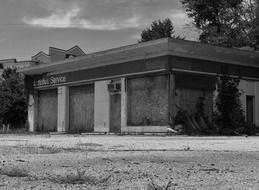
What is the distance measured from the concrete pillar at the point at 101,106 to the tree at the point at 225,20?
1373 cm

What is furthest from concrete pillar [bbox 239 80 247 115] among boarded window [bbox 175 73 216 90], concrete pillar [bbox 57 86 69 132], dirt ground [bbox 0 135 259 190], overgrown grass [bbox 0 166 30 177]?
overgrown grass [bbox 0 166 30 177]

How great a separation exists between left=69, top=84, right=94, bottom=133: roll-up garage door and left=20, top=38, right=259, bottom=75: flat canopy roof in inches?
62.9

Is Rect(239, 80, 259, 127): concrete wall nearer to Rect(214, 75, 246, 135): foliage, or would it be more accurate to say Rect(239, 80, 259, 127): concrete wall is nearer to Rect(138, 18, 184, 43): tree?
Rect(214, 75, 246, 135): foliage

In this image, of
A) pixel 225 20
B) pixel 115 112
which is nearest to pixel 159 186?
pixel 115 112

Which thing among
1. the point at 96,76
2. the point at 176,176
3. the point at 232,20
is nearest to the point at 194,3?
the point at 232,20

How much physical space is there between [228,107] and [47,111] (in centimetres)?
1457

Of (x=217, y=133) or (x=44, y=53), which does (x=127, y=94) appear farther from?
(x=44, y=53)

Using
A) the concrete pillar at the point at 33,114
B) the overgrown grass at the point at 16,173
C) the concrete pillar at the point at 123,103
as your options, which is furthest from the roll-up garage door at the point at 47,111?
the overgrown grass at the point at 16,173

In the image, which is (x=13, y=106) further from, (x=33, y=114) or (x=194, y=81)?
(x=194, y=81)

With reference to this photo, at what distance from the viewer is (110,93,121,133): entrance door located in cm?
2922

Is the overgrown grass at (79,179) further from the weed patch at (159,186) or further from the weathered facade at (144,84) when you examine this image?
the weathered facade at (144,84)

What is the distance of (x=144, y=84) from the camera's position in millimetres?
27359

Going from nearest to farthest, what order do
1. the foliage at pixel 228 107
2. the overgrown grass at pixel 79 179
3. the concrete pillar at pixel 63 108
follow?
1. the overgrown grass at pixel 79 179
2. the foliage at pixel 228 107
3. the concrete pillar at pixel 63 108

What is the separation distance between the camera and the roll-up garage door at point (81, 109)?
3166 cm
